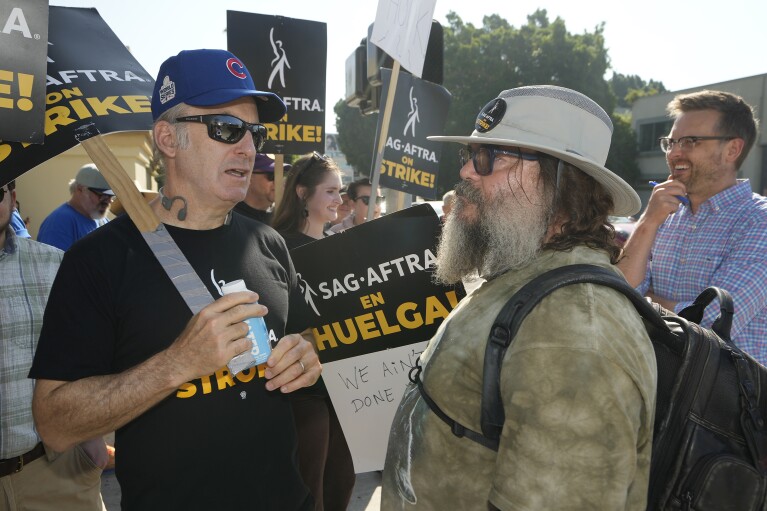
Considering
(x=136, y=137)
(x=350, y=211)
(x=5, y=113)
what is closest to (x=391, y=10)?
(x=5, y=113)

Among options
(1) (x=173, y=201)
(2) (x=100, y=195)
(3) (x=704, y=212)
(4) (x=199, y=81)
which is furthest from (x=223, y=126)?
(2) (x=100, y=195)

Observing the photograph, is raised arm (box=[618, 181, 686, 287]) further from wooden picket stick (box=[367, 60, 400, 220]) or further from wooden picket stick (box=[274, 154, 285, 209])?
wooden picket stick (box=[274, 154, 285, 209])

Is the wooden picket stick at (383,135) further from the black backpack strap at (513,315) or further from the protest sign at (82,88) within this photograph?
the black backpack strap at (513,315)

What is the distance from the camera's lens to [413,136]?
497 centimetres

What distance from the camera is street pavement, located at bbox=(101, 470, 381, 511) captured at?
4375 millimetres

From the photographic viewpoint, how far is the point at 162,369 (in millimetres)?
1674

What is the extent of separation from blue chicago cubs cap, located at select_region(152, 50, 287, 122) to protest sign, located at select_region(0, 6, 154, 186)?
0.13 meters

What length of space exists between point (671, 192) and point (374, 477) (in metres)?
3.21

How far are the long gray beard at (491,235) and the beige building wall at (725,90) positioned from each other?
26116 millimetres

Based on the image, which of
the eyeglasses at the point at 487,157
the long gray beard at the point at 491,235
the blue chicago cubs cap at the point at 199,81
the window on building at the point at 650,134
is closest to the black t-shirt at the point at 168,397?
the blue chicago cubs cap at the point at 199,81

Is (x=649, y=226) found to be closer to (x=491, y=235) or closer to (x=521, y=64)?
(x=491, y=235)

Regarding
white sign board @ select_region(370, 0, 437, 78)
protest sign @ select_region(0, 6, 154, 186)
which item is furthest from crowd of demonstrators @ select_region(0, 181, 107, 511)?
white sign board @ select_region(370, 0, 437, 78)

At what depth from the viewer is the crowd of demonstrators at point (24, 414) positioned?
250 cm

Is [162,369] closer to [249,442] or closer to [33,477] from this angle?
[249,442]
